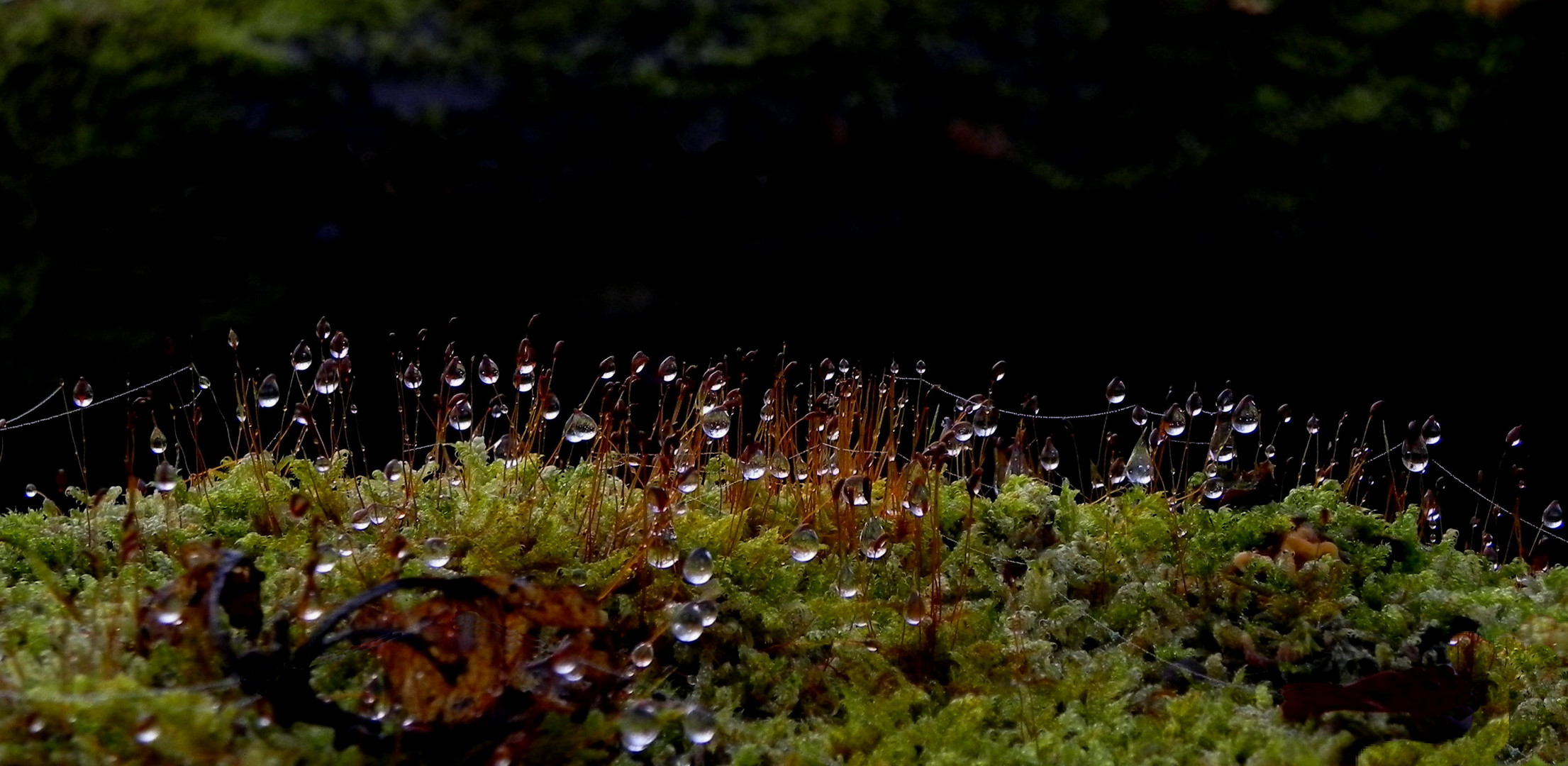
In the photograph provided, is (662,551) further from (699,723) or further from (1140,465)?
(1140,465)

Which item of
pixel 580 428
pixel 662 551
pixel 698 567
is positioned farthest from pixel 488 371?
pixel 698 567

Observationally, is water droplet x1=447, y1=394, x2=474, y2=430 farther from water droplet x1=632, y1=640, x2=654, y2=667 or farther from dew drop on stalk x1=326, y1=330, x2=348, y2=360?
water droplet x1=632, y1=640, x2=654, y2=667

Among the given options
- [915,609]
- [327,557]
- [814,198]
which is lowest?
[915,609]

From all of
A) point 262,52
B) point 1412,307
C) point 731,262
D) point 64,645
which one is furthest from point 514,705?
point 1412,307

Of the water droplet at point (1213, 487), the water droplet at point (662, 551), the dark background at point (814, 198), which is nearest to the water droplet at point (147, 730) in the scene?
the water droplet at point (662, 551)

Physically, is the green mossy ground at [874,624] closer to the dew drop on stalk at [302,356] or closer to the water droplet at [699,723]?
the water droplet at [699,723]

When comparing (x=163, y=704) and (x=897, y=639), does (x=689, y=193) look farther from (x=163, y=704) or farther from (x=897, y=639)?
(x=163, y=704)
